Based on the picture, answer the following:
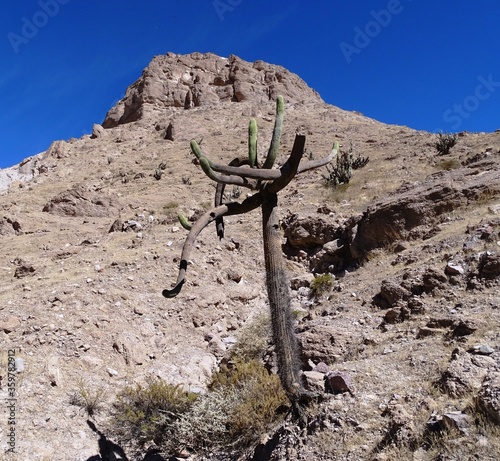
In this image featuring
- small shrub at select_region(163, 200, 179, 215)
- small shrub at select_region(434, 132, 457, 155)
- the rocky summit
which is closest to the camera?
the rocky summit

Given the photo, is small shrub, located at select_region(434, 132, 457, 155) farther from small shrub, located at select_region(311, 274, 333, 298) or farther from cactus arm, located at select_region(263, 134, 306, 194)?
cactus arm, located at select_region(263, 134, 306, 194)

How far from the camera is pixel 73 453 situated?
16.5 ft

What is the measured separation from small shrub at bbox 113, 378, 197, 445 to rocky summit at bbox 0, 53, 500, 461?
0.11ft

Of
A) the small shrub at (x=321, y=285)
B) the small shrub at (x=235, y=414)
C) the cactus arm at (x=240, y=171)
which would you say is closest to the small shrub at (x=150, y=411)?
the small shrub at (x=235, y=414)

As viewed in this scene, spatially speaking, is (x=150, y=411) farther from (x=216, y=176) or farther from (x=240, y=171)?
(x=240, y=171)

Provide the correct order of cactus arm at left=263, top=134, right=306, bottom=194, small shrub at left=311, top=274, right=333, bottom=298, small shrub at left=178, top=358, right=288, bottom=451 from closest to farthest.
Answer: cactus arm at left=263, top=134, right=306, bottom=194, small shrub at left=178, top=358, right=288, bottom=451, small shrub at left=311, top=274, right=333, bottom=298

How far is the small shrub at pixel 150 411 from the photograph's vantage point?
5.37 meters

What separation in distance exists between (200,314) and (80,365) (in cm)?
242

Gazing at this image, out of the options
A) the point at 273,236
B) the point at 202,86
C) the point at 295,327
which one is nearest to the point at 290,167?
the point at 273,236

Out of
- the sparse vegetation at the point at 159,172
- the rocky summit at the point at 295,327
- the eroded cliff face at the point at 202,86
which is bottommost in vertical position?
the rocky summit at the point at 295,327

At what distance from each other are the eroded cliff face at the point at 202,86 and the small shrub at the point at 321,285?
34.9 m

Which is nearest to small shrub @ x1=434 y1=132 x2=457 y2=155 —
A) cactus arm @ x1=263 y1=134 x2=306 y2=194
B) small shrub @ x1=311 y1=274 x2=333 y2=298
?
small shrub @ x1=311 y1=274 x2=333 y2=298

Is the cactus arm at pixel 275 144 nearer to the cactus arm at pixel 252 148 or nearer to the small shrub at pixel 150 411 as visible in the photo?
the cactus arm at pixel 252 148

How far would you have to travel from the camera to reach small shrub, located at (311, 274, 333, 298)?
8336 mm
